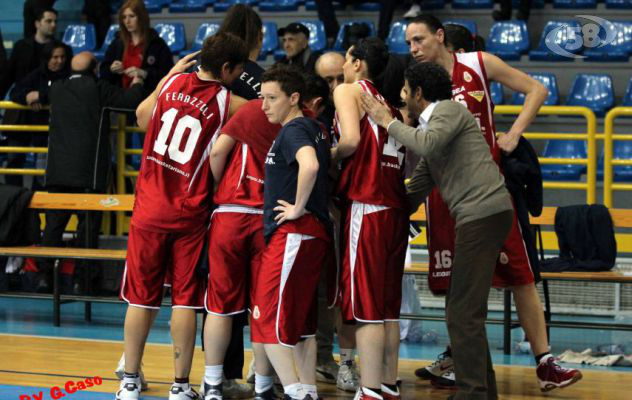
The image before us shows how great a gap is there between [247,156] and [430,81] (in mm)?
933

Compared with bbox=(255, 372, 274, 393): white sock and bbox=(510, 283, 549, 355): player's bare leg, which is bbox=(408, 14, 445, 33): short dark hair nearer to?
bbox=(510, 283, 549, 355): player's bare leg

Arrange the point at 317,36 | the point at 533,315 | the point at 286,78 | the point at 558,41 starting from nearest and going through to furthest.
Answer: the point at 286,78 → the point at 533,315 → the point at 558,41 → the point at 317,36

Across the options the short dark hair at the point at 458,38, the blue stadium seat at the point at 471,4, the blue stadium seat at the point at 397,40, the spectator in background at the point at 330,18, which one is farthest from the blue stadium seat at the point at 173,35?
the short dark hair at the point at 458,38

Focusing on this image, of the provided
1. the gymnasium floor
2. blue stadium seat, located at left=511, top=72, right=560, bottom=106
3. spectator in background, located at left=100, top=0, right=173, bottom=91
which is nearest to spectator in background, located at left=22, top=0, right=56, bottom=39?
spectator in background, located at left=100, top=0, right=173, bottom=91

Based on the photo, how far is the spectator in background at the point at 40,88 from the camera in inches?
349

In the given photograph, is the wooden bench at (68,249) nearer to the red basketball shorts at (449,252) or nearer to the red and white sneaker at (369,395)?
the red basketball shorts at (449,252)

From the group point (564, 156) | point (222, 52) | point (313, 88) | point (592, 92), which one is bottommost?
point (564, 156)

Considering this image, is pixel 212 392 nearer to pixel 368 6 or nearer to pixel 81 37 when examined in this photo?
pixel 368 6

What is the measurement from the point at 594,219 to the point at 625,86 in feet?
13.9

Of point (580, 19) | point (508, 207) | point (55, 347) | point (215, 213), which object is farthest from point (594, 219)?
point (580, 19)

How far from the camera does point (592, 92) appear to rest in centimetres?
1041

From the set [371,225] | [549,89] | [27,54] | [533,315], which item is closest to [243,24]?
[371,225]

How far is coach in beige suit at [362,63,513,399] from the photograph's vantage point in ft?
14.4

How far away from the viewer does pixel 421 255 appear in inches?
335
